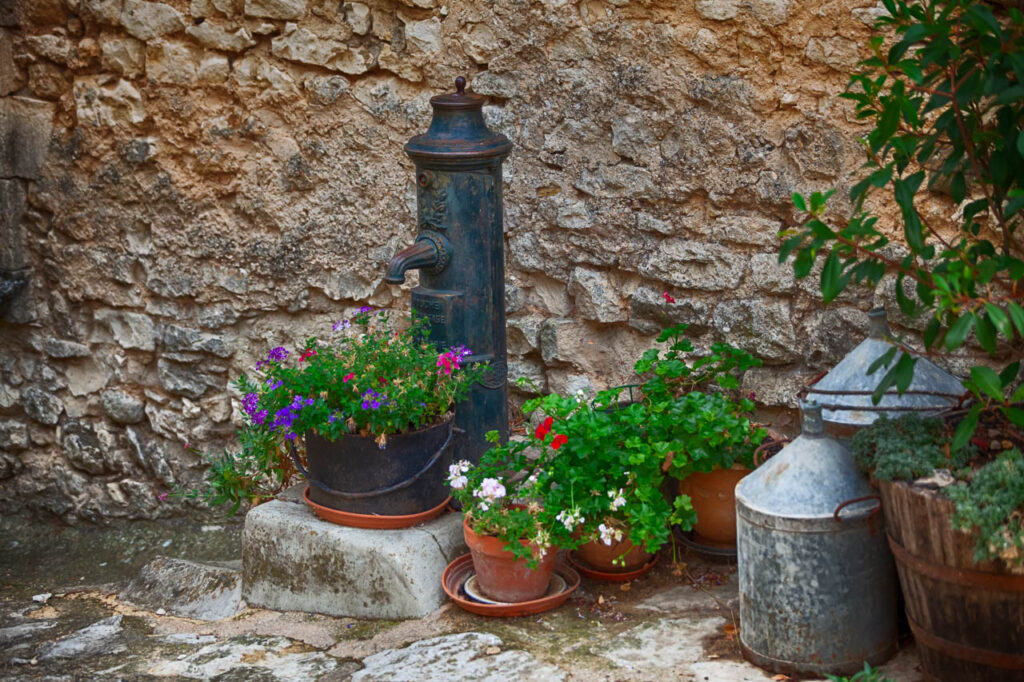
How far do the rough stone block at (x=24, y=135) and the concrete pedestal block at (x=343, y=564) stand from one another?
242 centimetres

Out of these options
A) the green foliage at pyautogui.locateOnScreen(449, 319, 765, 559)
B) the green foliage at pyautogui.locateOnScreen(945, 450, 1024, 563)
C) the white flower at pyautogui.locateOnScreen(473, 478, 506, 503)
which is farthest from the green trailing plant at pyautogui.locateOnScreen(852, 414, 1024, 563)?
the white flower at pyautogui.locateOnScreen(473, 478, 506, 503)

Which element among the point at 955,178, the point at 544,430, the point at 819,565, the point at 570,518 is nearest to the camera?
the point at 819,565

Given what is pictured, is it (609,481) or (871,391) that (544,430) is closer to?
(609,481)

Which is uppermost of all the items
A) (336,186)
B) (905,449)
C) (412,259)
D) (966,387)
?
(336,186)

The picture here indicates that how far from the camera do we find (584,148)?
14.8 ft

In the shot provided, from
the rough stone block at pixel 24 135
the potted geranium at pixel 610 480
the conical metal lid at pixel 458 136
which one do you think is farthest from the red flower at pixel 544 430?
the rough stone block at pixel 24 135

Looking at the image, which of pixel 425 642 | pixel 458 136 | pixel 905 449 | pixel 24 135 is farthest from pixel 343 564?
pixel 24 135

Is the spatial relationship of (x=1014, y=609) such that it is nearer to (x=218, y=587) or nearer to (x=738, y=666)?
(x=738, y=666)

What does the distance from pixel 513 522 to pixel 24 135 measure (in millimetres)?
3336

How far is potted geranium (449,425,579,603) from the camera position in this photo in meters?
3.39

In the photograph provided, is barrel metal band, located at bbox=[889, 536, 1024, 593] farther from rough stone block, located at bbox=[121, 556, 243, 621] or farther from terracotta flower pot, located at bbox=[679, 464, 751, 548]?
rough stone block, located at bbox=[121, 556, 243, 621]

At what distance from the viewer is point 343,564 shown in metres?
3.67

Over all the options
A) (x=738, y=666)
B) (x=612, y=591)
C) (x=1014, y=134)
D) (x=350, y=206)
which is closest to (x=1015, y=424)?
(x=1014, y=134)

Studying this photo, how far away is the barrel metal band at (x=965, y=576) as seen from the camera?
2543 mm
